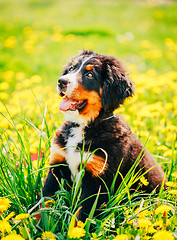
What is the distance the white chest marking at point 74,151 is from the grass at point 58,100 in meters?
0.20

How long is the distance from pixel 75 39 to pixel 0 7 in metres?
6.58

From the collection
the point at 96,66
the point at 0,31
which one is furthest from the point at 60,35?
the point at 96,66

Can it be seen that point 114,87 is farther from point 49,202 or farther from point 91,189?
point 49,202

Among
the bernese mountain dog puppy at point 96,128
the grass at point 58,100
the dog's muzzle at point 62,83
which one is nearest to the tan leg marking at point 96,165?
the bernese mountain dog puppy at point 96,128

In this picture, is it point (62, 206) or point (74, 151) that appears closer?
point (62, 206)

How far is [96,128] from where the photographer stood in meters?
2.47

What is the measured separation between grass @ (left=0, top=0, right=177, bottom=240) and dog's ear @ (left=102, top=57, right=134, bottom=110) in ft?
1.38

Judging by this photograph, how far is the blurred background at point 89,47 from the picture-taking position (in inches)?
153

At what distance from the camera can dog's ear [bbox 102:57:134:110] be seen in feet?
8.11

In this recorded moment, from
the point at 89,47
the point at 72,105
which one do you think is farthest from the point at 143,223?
the point at 89,47

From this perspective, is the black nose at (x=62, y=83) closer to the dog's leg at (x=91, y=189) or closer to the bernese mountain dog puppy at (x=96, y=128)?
the bernese mountain dog puppy at (x=96, y=128)

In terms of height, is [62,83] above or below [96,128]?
above

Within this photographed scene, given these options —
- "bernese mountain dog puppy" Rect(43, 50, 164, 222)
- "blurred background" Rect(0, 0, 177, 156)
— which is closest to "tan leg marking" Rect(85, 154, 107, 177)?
"bernese mountain dog puppy" Rect(43, 50, 164, 222)

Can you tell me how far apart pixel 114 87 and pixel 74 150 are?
2.30ft
